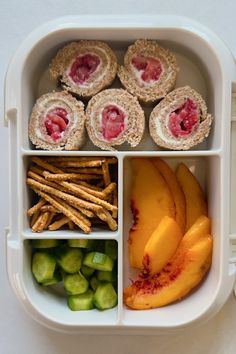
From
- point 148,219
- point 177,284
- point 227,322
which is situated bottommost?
point 227,322

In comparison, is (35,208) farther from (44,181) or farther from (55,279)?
(55,279)

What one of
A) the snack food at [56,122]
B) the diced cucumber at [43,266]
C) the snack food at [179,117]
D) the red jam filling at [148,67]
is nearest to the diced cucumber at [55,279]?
the diced cucumber at [43,266]

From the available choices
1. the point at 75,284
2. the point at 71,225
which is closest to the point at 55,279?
the point at 75,284

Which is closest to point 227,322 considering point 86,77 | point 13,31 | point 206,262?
point 206,262

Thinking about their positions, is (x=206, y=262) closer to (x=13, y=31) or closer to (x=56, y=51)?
(x=56, y=51)

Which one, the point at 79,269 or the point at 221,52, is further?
the point at 79,269
